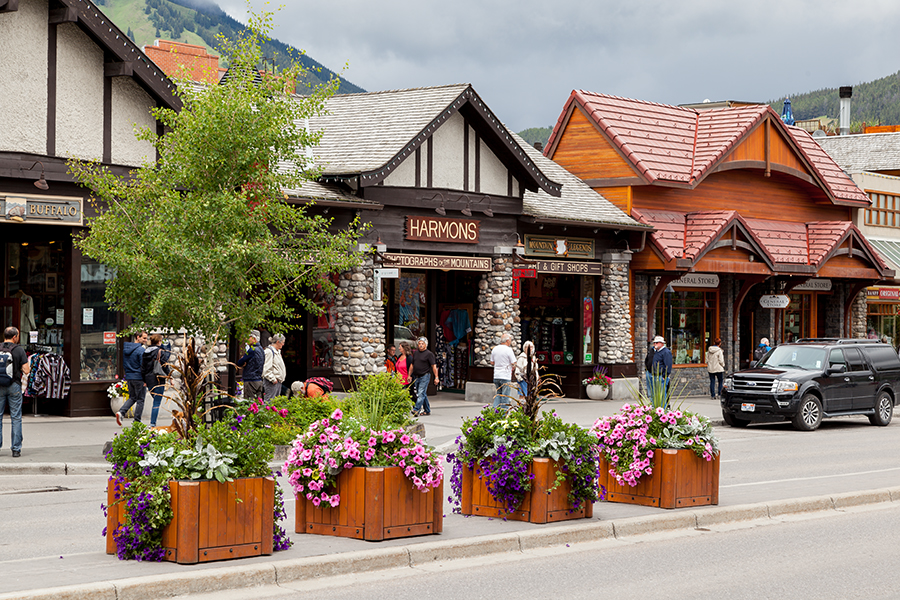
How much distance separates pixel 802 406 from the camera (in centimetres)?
2259

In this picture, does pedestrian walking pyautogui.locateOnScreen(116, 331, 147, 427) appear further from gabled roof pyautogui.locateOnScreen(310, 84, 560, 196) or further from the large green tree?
gabled roof pyautogui.locateOnScreen(310, 84, 560, 196)

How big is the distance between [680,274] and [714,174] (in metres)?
4.51

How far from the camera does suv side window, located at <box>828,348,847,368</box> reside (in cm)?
2353

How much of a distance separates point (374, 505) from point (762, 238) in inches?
1073

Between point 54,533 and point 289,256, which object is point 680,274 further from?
point 54,533

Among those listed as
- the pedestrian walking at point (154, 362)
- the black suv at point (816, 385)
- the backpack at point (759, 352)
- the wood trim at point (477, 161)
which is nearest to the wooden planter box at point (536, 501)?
the pedestrian walking at point (154, 362)

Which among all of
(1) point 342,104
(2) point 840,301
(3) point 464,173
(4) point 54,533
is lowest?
(4) point 54,533

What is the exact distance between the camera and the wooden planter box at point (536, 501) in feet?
33.0

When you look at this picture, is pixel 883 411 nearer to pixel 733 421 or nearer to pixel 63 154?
pixel 733 421

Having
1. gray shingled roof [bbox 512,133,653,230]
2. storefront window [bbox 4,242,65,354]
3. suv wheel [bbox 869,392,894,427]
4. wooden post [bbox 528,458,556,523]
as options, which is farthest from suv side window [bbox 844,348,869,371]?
storefront window [bbox 4,242,65,354]

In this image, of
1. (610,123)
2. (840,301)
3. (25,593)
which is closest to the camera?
(25,593)

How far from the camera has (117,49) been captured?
20.2 meters

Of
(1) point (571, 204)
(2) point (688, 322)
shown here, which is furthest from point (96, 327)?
(2) point (688, 322)

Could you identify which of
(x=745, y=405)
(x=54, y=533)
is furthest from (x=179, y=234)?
(x=745, y=405)
